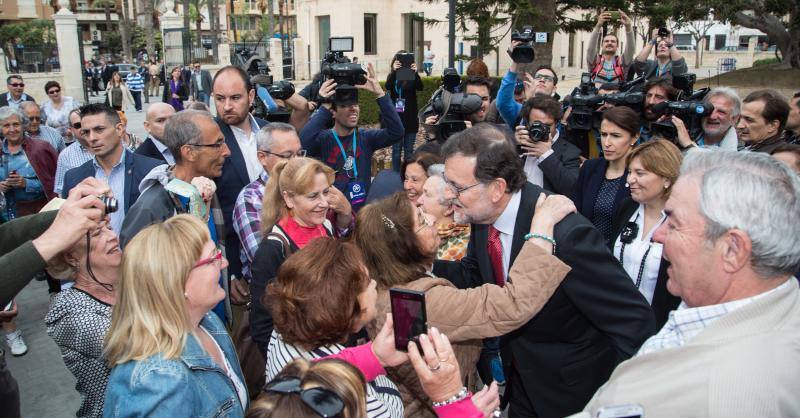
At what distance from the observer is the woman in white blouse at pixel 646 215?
317cm

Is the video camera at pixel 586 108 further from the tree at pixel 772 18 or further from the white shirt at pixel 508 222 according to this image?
the tree at pixel 772 18

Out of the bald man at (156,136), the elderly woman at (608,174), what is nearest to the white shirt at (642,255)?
the elderly woman at (608,174)

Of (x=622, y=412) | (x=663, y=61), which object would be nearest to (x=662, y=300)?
(x=622, y=412)

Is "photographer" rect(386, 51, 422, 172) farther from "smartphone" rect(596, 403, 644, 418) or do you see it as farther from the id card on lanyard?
"smartphone" rect(596, 403, 644, 418)

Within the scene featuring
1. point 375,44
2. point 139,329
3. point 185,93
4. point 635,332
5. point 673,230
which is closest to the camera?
point 673,230

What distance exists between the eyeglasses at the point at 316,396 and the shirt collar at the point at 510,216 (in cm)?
134

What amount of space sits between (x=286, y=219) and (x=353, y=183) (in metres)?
1.76

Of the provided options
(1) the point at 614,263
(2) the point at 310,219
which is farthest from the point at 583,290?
(2) the point at 310,219

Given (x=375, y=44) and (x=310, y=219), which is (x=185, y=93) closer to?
(x=310, y=219)

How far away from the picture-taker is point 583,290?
2.38m

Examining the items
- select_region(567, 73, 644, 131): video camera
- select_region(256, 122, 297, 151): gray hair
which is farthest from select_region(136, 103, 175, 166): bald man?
select_region(567, 73, 644, 131): video camera

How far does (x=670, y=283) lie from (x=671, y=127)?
2.79 m

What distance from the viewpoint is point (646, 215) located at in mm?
3418

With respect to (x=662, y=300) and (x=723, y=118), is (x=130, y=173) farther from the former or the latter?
(x=723, y=118)
